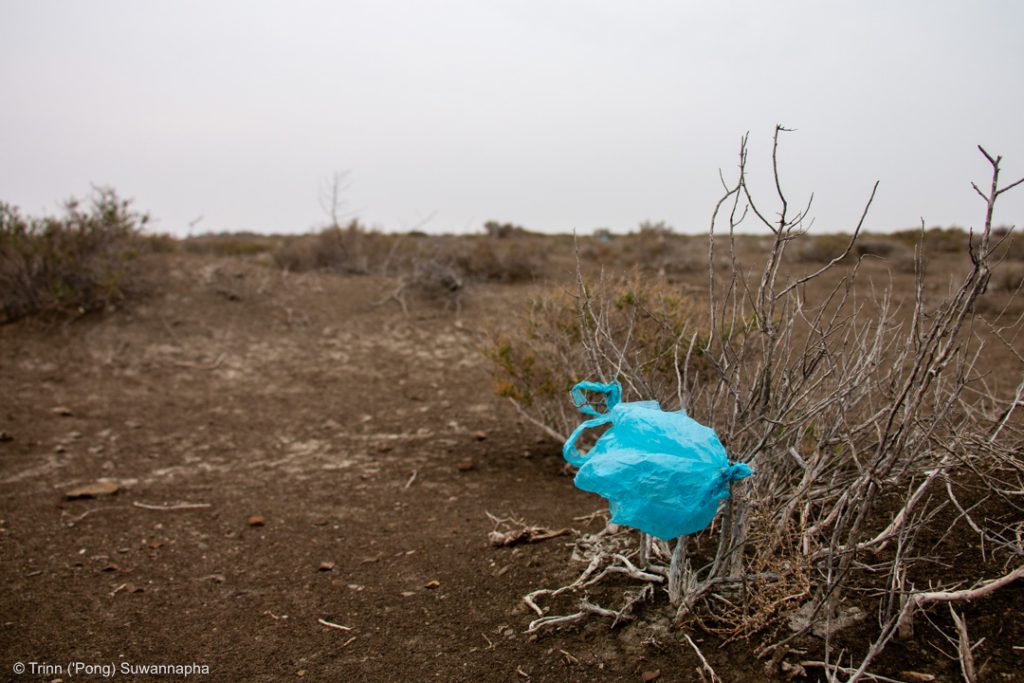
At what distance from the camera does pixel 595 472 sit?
215 cm

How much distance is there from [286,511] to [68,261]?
5.69 meters

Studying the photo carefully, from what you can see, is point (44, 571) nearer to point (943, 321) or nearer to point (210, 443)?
point (210, 443)

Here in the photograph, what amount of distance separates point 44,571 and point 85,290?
584 centimetres

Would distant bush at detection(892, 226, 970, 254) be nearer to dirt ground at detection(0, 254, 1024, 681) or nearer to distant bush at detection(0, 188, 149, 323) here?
dirt ground at detection(0, 254, 1024, 681)

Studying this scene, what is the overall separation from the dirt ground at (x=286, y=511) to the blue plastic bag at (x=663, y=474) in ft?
1.92

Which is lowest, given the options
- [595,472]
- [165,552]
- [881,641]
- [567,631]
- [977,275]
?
[165,552]

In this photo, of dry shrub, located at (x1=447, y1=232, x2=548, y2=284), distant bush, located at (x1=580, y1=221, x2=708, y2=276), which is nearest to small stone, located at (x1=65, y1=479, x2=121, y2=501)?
dry shrub, located at (x1=447, y1=232, x2=548, y2=284)

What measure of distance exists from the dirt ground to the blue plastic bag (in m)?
0.58

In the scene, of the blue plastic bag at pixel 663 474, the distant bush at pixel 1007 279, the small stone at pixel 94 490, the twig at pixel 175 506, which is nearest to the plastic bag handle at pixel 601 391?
the blue plastic bag at pixel 663 474

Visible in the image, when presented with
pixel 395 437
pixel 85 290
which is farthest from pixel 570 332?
pixel 85 290

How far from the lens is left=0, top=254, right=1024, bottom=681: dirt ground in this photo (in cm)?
269

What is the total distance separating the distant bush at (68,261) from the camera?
27.0 feet

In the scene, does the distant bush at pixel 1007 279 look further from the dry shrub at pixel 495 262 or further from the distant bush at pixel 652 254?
the dry shrub at pixel 495 262

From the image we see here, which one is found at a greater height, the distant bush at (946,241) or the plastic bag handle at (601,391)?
the distant bush at (946,241)
